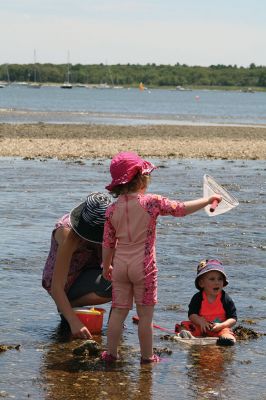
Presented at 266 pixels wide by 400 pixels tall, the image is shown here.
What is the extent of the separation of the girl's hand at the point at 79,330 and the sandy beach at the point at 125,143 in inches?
695

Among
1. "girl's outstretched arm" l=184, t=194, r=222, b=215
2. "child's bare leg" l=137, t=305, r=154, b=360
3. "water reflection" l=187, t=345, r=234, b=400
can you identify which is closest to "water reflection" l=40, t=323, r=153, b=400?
"child's bare leg" l=137, t=305, r=154, b=360

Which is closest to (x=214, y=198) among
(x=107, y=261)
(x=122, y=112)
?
(x=107, y=261)

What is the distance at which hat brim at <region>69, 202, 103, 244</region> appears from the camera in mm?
7453

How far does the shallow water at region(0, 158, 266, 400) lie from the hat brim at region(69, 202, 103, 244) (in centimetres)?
83

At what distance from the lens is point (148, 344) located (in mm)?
6910

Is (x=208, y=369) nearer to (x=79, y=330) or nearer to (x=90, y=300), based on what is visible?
(x=79, y=330)

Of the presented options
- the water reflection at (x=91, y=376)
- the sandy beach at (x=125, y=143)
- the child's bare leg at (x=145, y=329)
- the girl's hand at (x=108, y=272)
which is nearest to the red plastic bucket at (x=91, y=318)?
the water reflection at (x=91, y=376)

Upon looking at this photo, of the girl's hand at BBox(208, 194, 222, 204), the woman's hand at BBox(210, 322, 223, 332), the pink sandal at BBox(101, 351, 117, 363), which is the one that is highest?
the girl's hand at BBox(208, 194, 222, 204)

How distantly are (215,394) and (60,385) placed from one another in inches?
40.6

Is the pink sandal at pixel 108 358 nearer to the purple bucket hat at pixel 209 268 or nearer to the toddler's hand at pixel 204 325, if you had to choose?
the toddler's hand at pixel 204 325

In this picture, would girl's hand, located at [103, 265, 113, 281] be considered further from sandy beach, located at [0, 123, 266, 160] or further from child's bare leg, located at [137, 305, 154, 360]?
sandy beach, located at [0, 123, 266, 160]

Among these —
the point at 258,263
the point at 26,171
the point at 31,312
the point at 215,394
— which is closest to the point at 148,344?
the point at 215,394

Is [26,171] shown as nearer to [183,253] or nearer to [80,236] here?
[183,253]

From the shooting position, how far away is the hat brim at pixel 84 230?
7453mm
